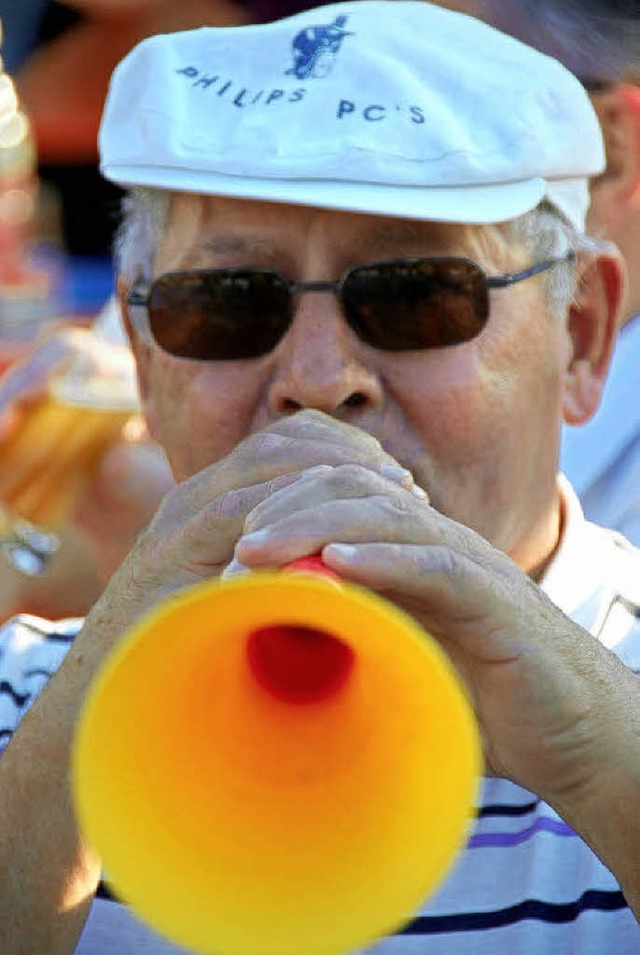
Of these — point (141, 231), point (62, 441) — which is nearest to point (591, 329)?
point (141, 231)

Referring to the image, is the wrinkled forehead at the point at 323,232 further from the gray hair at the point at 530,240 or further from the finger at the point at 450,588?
the finger at the point at 450,588

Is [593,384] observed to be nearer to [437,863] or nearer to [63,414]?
[437,863]

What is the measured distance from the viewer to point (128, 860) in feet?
5.86

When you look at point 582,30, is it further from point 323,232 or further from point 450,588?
point 450,588

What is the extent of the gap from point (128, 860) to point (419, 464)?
2.71 feet

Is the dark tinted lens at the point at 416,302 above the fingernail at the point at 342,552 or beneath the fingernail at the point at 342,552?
beneath

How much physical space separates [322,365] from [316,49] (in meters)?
0.49

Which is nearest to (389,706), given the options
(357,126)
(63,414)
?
(357,126)

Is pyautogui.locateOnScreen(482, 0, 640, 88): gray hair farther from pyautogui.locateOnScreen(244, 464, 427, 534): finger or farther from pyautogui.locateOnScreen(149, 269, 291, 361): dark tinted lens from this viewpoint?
pyautogui.locateOnScreen(244, 464, 427, 534): finger

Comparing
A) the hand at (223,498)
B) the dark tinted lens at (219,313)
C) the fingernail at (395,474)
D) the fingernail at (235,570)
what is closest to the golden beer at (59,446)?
the dark tinted lens at (219,313)

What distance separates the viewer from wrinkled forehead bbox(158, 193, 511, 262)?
244 cm

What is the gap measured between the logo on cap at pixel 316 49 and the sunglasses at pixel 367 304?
294 millimetres

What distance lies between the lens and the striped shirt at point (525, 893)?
2.29 meters

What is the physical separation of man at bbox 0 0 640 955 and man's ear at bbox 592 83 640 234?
2.54 ft
